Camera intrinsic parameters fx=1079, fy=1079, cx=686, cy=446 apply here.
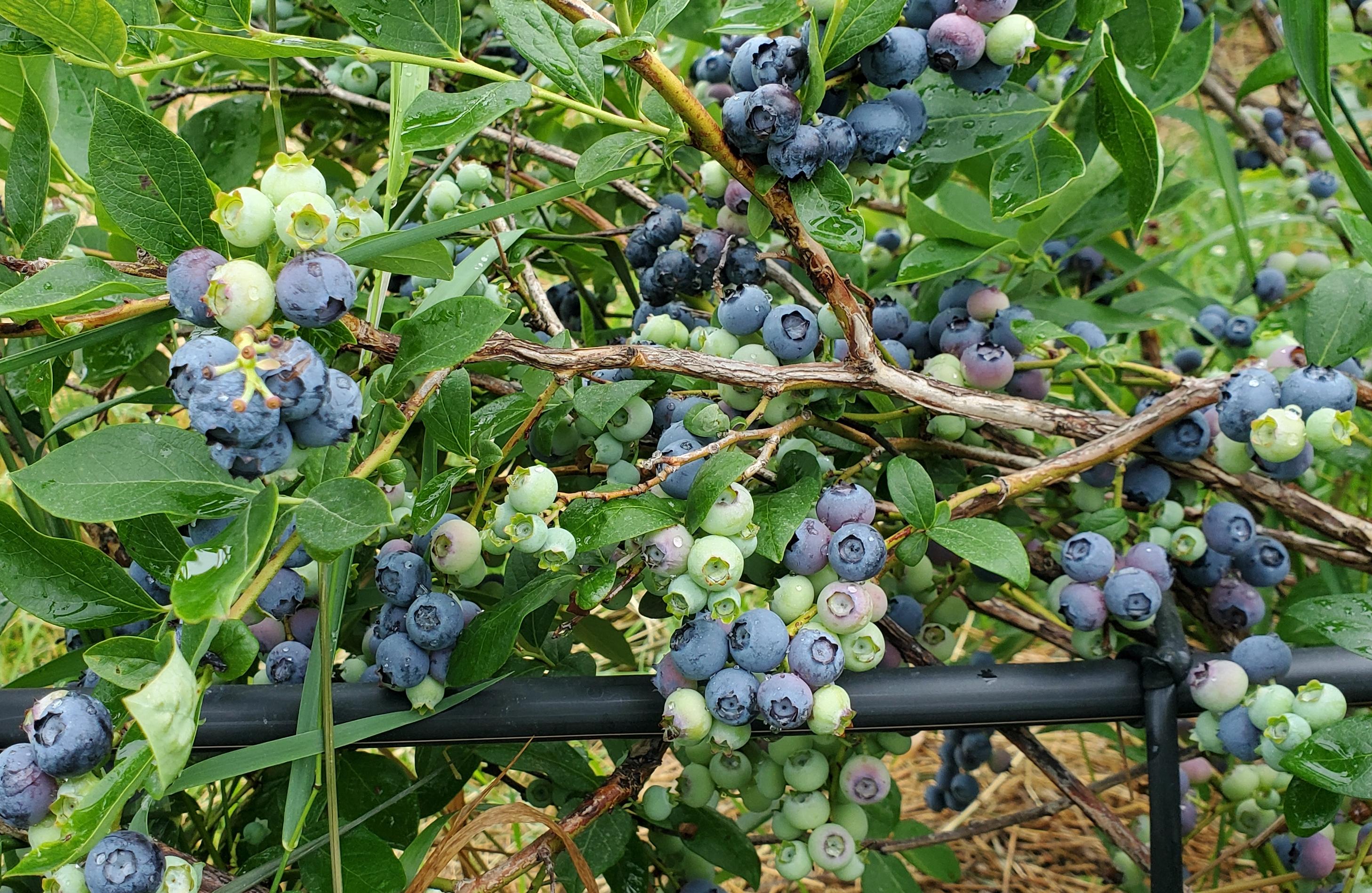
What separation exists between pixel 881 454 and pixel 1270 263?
3.59 feet

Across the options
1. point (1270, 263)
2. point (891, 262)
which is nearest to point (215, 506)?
point (891, 262)

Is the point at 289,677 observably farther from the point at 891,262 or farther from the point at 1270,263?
the point at 1270,263

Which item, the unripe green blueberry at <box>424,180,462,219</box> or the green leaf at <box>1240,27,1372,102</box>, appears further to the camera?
the green leaf at <box>1240,27,1372,102</box>

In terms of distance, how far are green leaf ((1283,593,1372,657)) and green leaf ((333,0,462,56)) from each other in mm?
733

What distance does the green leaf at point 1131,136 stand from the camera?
826 mm

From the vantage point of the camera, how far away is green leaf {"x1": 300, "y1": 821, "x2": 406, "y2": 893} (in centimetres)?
78

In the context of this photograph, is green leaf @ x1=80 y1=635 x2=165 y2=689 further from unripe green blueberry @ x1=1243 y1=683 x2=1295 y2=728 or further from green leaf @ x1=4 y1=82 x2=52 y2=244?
unripe green blueberry @ x1=1243 y1=683 x2=1295 y2=728

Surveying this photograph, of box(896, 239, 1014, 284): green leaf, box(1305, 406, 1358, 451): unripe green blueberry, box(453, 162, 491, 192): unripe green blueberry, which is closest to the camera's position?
box(1305, 406, 1358, 451): unripe green blueberry

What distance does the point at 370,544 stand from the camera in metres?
0.92

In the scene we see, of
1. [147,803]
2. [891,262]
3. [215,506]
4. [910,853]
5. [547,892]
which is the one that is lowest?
[910,853]

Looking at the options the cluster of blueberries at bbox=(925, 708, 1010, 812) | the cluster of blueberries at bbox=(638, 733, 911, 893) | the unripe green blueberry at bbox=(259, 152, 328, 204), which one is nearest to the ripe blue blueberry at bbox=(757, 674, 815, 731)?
the cluster of blueberries at bbox=(638, 733, 911, 893)

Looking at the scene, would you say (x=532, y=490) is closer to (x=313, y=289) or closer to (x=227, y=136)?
(x=313, y=289)

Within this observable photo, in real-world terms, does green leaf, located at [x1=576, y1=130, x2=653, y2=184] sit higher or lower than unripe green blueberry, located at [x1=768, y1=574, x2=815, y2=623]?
higher

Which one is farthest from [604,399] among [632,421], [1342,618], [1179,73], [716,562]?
[1179,73]
